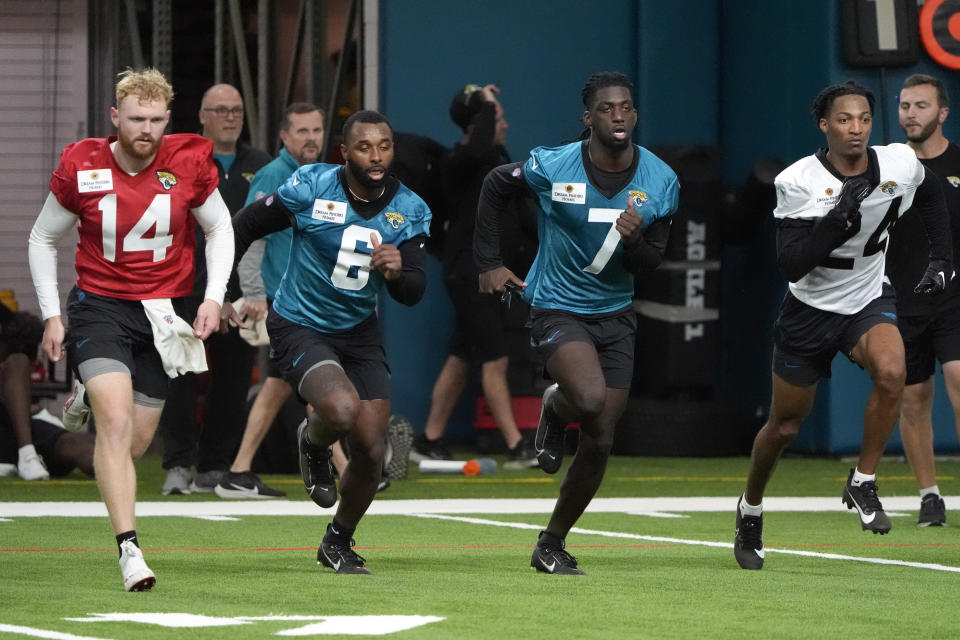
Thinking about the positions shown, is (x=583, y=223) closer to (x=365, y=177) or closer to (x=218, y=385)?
(x=365, y=177)

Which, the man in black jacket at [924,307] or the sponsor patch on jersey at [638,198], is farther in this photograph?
the man in black jacket at [924,307]

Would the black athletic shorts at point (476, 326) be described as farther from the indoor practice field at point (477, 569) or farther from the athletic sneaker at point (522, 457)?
the indoor practice field at point (477, 569)

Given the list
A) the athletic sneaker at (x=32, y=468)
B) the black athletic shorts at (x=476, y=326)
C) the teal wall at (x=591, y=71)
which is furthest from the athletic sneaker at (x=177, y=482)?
the teal wall at (x=591, y=71)

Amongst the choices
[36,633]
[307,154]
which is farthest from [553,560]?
[307,154]

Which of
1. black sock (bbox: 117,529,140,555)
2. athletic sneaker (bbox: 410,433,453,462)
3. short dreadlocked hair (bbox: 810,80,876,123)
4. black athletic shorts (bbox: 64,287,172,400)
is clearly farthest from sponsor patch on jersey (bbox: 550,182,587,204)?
athletic sneaker (bbox: 410,433,453,462)

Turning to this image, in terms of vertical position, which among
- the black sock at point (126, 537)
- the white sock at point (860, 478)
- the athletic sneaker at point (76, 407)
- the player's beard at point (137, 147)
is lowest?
the black sock at point (126, 537)

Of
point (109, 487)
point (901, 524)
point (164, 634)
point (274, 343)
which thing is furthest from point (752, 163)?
point (164, 634)

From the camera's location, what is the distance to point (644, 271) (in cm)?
706

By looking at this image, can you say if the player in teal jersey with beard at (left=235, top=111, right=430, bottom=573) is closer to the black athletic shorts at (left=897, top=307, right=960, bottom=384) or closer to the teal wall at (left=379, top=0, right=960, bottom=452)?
the black athletic shorts at (left=897, top=307, right=960, bottom=384)

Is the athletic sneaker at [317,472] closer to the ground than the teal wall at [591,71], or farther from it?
closer to the ground

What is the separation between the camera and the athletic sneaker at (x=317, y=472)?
7.35m

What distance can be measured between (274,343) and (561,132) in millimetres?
7727

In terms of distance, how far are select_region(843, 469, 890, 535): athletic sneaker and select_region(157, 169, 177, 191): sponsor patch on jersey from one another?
337 cm

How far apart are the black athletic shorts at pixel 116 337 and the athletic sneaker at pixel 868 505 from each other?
3173 mm
